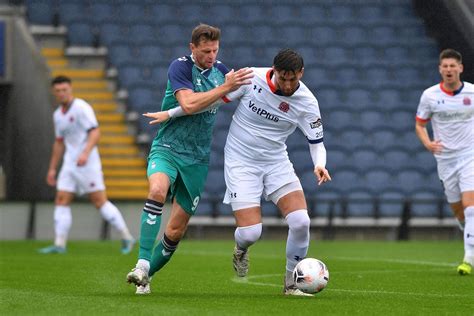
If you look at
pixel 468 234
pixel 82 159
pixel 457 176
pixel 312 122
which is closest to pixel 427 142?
pixel 457 176

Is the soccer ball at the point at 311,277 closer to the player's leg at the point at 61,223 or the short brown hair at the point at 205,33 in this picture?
the short brown hair at the point at 205,33

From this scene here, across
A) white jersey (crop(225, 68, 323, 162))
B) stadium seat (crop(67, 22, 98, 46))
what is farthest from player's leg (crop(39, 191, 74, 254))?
stadium seat (crop(67, 22, 98, 46))

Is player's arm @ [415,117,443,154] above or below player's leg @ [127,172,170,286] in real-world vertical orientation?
above

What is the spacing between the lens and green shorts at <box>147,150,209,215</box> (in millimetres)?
9852

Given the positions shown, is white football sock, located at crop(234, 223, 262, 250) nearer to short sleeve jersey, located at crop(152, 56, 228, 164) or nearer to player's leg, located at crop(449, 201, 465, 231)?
short sleeve jersey, located at crop(152, 56, 228, 164)

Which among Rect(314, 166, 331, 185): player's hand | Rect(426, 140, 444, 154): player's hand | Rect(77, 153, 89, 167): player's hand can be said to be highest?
Rect(426, 140, 444, 154): player's hand

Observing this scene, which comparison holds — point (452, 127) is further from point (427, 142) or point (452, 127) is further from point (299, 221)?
point (299, 221)

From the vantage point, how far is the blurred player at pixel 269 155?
9.87 meters

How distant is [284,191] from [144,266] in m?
1.35

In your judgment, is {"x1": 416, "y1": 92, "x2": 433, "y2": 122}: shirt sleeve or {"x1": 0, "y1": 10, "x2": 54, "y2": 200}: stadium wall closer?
{"x1": 416, "y1": 92, "x2": 433, "y2": 122}: shirt sleeve

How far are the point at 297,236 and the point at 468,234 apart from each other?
11.8ft

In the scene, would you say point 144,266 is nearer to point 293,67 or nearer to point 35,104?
point 293,67

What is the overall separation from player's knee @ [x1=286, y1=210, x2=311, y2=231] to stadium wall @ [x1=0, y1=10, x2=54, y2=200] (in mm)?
12351

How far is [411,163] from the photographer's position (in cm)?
2325
